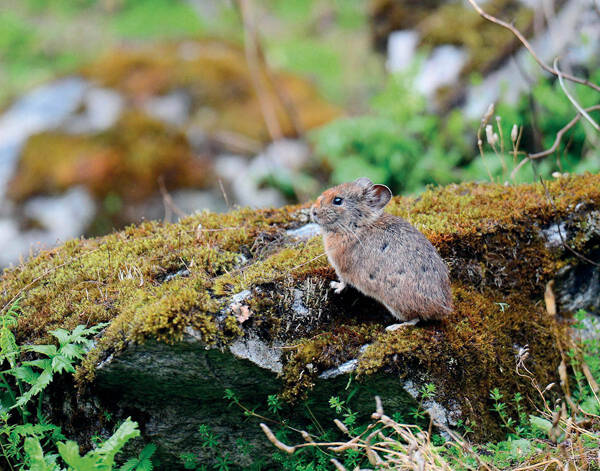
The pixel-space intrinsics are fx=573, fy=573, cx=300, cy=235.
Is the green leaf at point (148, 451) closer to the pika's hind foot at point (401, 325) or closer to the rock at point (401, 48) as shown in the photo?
the pika's hind foot at point (401, 325)

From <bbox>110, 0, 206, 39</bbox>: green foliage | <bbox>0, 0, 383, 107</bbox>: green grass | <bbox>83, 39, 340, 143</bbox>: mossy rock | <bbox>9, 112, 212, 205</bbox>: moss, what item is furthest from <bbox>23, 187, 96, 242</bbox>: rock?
<bbox>110, 0, 206, 39</bbox>: green foliage

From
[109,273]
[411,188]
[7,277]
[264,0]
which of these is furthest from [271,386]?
[264,0]

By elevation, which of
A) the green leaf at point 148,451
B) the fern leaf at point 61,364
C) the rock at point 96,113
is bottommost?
the green leaf at point 148,451

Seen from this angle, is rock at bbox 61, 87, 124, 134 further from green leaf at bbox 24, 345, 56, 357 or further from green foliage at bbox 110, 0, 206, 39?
green leaf at bbox 24, 345, 56, 357

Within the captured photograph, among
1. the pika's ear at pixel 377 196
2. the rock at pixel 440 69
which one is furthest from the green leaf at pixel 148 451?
the rock at pixel 440 69

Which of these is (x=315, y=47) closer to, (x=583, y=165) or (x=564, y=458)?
(x=583, y=165)
